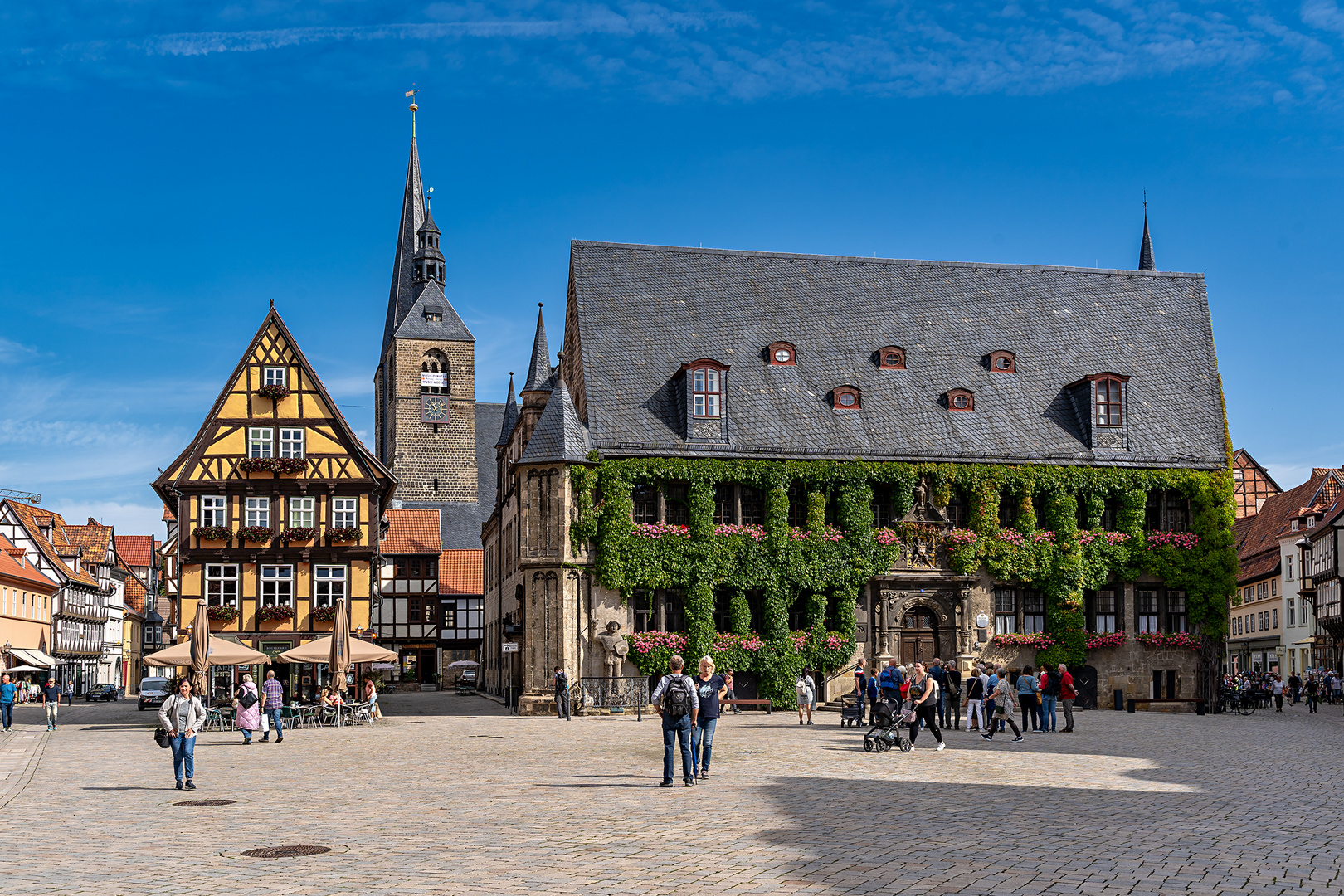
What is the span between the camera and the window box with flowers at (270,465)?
43.2m

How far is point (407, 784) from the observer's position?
18391mm

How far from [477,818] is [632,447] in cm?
2701

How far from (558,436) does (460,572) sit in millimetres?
41768

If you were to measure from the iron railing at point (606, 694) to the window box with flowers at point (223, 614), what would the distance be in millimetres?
10702

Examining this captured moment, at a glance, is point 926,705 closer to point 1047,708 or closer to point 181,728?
point 1047,708

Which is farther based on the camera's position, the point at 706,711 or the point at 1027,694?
the point at 1027,694

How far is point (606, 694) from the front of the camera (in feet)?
131

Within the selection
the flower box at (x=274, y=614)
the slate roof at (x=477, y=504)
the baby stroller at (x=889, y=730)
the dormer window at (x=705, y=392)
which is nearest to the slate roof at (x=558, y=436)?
the dormer window at (x=705, y=392)

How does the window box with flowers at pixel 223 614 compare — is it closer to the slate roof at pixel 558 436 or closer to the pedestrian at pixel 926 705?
the slate roof at pixel 558 436

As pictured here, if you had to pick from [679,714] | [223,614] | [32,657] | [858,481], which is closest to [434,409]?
[32,657]

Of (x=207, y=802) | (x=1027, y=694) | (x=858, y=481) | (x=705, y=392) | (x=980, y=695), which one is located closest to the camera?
(x=207, y=802)

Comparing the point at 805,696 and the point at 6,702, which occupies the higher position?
the point at 805,696

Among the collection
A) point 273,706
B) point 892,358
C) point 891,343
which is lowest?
point 273,706

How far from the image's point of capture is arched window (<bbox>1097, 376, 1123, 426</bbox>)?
44438mm
